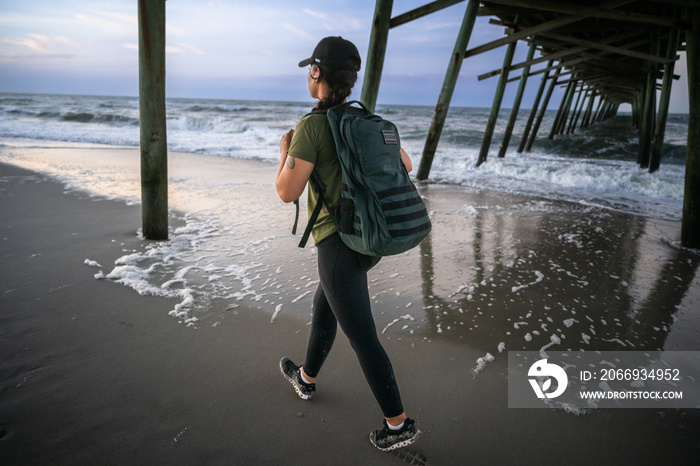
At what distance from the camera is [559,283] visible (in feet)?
10.6

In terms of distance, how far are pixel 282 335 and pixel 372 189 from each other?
55.4 inches

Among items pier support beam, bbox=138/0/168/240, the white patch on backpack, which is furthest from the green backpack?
pier support beam, bbox=138/0/168/240

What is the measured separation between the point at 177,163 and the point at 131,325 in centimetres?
744

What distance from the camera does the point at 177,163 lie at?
8.98 m

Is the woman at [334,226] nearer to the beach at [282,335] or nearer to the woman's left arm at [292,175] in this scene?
the woman's left arm at [292,175]

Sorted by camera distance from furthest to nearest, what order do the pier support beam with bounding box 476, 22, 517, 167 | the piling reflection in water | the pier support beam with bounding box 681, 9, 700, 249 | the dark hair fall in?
the pier support beam with bounding box 476, 22, 517, 167 → the pier support beam with bounding box 681, 9, 700, 249 → the piling reflection in water → the dark hair

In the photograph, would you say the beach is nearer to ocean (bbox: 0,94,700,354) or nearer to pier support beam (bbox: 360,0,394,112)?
ocean (bbox: 0,94,700,354)

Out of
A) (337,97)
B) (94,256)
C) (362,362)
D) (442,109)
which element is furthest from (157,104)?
(442,109)

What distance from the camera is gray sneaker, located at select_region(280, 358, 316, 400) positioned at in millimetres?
1834

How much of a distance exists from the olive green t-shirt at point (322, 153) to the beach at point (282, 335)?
94 centimetres

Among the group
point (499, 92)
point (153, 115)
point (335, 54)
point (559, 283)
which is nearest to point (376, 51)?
point (153, 115)

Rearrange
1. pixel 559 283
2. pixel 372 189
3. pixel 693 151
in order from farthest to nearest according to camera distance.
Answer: pixel 693 151 < pixel 559 283 < pixel 372 189

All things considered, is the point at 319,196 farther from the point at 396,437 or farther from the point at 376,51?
the point at 376,51

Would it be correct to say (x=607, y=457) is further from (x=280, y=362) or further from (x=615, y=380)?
(x=280, y=362)
